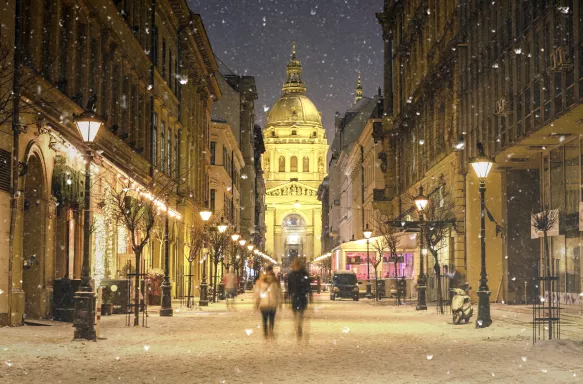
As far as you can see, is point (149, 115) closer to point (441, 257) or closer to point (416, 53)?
point (441, 257)

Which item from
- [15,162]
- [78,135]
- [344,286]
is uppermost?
[78,135]

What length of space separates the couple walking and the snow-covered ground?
44 cm

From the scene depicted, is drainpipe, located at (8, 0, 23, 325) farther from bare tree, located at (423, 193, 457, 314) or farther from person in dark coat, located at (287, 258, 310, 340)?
bare tree, located at (423, 193, 457, 314)

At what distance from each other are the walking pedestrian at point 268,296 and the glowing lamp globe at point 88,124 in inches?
180

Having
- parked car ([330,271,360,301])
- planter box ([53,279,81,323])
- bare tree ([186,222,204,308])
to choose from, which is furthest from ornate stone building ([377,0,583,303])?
→ planter box ([53,279,81,323])

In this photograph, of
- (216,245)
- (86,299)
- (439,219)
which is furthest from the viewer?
(216,245)

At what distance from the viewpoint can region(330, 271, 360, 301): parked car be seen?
52.9 m

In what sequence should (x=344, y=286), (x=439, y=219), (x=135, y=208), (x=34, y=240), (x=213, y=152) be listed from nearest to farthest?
(x=34, y=240), (x=135, y=208), (x=439, y=219), (x=344, y=286), (x=213, y=152)

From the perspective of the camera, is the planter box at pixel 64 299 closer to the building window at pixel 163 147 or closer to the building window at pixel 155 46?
the building window at pixel 155 46

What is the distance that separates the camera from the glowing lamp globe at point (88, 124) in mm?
19016

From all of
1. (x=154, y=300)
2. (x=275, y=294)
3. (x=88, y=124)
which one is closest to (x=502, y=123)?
(x=275, y=294)

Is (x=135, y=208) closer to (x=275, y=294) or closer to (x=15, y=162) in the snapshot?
(x=15, y=162)

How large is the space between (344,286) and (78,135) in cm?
2672

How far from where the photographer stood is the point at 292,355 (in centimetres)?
1634
